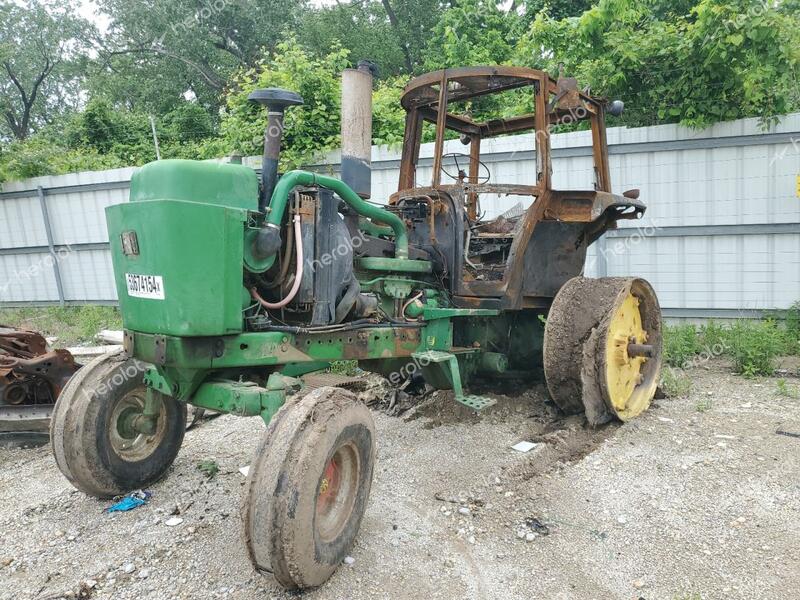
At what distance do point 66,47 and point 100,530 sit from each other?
24.8 metres

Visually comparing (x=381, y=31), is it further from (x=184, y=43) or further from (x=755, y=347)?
(x=755, y=347)

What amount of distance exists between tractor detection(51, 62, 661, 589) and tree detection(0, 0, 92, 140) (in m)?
22.8

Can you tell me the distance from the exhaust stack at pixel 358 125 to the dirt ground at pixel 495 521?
1.86 m

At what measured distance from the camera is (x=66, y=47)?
22.6 m

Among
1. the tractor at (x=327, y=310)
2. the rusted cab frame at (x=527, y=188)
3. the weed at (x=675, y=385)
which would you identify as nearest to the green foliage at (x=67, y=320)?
the tractor at (x=327, y=310)

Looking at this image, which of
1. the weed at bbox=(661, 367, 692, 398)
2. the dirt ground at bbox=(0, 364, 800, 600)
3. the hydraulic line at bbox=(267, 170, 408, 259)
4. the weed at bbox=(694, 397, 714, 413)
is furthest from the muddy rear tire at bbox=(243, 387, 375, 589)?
the weed at bbox=(661, 367, 692, 398)

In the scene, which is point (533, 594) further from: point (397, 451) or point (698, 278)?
point (698, 278)

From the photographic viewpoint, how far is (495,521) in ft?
10.2

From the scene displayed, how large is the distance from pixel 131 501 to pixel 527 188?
3.10 meters

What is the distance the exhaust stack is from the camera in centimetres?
375

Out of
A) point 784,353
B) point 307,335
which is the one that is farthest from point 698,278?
point 307,335

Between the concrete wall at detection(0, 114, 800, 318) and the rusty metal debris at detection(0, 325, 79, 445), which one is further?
the concrete wall at detection(0, 114, 800, 318)

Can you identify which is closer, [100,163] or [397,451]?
[397,451]

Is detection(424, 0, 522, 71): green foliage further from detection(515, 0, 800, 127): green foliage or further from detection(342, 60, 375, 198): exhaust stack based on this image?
detection(342, 60, 375, 198): exhaust stack
